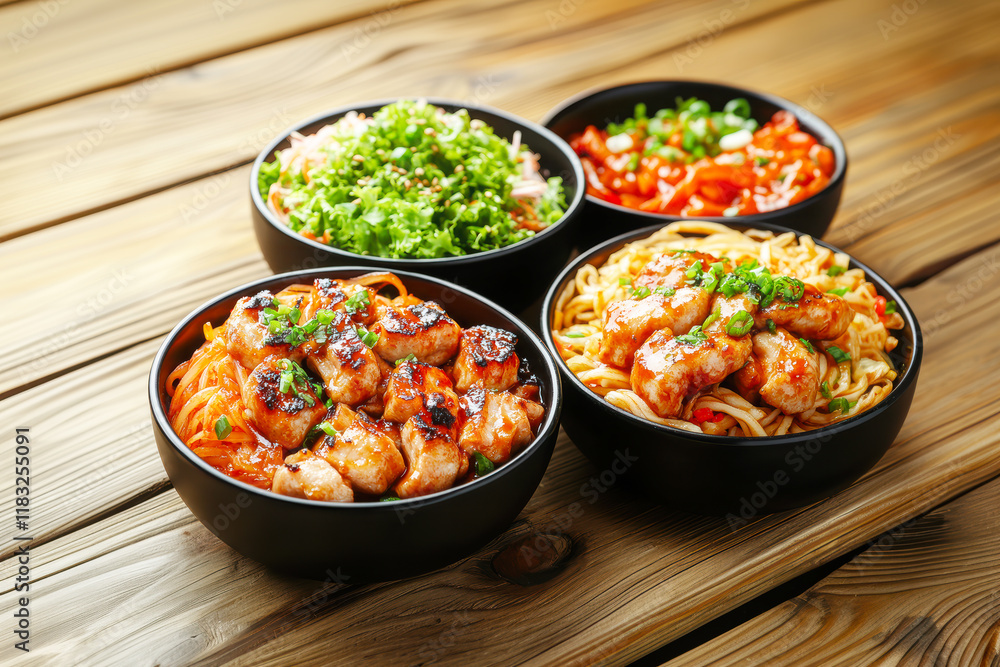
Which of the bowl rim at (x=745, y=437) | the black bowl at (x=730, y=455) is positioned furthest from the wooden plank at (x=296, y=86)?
the black bowl at (x=730, y=455)

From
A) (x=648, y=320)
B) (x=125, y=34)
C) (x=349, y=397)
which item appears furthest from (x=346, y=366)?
(x=125, y=34)

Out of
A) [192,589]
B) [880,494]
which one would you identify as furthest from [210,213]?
[880,494]

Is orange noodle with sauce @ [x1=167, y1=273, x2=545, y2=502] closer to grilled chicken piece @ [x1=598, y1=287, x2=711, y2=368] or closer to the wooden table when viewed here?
grilled chicken piece @ [x1=598, y1=287, x2=711, y2=368]

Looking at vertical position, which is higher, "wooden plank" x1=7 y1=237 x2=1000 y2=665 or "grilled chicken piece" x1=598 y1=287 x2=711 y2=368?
"grilled chicken piece" x1=598 y1=287 x2=711 y2=368

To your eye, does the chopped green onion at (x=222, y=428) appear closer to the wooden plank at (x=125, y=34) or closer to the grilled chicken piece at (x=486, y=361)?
the grilled chicken piece at (x=486, y=361)

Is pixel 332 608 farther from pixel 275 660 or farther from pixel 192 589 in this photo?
pixel 192 589

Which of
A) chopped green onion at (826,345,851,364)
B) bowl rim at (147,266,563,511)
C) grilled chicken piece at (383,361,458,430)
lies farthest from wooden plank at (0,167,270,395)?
chopped green onion at (826,345,851,364)
